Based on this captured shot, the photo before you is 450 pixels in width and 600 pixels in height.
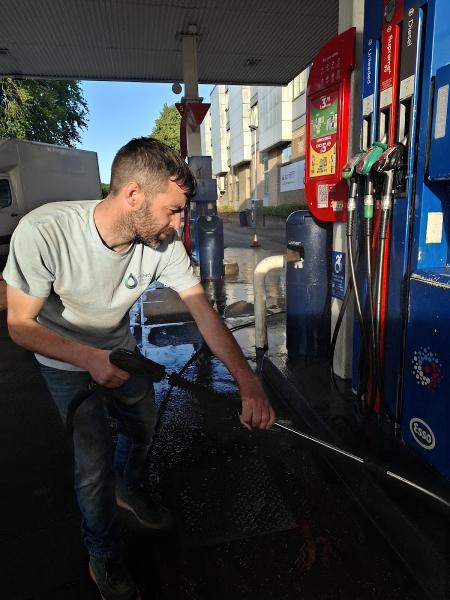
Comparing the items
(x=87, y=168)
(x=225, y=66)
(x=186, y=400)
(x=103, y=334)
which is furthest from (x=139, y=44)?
(x=103, y=334)

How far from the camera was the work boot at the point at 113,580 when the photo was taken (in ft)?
6.22

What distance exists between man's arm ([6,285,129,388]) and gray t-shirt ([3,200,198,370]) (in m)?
0.05

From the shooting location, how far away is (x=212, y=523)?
7.82 feet

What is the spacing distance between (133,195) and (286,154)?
1112 inches

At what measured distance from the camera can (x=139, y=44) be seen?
388 inches

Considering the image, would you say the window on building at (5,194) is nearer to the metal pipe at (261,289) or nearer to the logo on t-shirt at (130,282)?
the metal pipe at (261,289)

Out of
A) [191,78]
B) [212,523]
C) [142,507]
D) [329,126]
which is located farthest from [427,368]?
[191,78]

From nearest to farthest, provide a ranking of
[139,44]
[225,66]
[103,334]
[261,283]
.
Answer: [103,334] → [261,283] → [139,44] → [225,66]

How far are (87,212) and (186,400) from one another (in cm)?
239

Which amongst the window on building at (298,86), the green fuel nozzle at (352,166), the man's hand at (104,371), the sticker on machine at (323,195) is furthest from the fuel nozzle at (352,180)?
the window on building at (298,86)

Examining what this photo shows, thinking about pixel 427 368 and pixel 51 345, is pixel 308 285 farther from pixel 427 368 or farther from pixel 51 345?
pixel 51 345

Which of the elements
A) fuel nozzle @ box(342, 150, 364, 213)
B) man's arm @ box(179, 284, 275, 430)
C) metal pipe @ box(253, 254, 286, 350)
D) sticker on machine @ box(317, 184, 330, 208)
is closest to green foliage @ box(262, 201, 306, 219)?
metal pipe @ box(253, 254, 286, 350)

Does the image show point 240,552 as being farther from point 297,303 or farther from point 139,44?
point 139,44

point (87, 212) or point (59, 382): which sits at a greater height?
point (87, 212)
